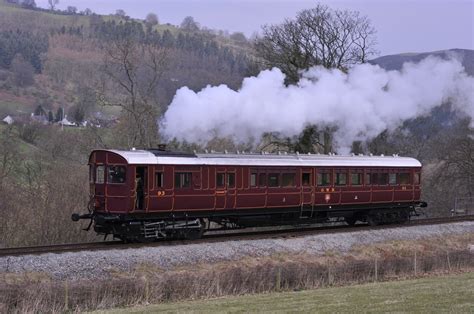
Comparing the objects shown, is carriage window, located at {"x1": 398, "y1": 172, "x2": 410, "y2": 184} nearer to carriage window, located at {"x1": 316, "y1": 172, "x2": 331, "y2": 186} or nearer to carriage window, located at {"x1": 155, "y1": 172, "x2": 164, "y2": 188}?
carriage window, located at {"x1": 316, "y1": 172, "x2": 331, "y2": 186}

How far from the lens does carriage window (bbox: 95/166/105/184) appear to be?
77.9 ft

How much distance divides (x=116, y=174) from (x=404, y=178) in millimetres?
15779

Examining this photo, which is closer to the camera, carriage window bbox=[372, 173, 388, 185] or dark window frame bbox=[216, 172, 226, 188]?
dark window frame bbox=[216, 172, 226, 188]

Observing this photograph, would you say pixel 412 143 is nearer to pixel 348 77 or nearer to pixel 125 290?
pixel 348 77

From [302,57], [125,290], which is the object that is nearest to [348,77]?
[302,57]

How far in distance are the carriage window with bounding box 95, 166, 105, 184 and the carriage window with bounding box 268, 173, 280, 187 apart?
22.5ft

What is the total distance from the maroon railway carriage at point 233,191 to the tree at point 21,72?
162341mm

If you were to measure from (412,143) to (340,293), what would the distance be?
42000 mm

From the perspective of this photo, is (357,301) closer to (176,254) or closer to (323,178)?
(176,254)

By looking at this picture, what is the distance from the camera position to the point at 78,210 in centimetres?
3291

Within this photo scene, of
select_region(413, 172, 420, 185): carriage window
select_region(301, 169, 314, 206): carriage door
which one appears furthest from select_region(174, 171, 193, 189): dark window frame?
select_region(413, 172, 420, 185): carriage window

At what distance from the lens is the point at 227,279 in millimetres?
18656

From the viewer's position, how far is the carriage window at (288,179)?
27473 mm

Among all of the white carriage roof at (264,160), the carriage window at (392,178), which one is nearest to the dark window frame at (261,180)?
the white carriage roof at (264,160)
